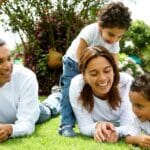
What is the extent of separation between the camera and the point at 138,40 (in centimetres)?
1229

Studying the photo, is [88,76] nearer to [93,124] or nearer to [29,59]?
[93,124]

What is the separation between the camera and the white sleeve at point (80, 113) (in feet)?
15.6

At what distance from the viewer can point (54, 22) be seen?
9859 millimetres

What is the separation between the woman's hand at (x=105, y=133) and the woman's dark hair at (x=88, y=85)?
291 mm

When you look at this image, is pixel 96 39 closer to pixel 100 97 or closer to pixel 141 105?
pixel 100 97

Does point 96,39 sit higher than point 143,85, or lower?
higher

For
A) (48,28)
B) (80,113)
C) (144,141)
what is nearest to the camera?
(144,141)

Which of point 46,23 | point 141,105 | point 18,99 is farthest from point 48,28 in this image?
point 141,105

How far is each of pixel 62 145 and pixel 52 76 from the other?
17.8ft

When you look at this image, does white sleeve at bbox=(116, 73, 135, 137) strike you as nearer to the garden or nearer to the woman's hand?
the woman's hand

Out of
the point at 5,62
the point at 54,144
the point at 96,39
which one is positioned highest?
the point at 96,39

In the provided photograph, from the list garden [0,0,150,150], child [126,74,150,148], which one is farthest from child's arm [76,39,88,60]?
garden [0,0,150,150]

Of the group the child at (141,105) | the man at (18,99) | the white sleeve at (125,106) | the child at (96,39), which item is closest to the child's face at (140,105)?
the child at (141,105)

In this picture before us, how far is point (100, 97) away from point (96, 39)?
0.68 metres
